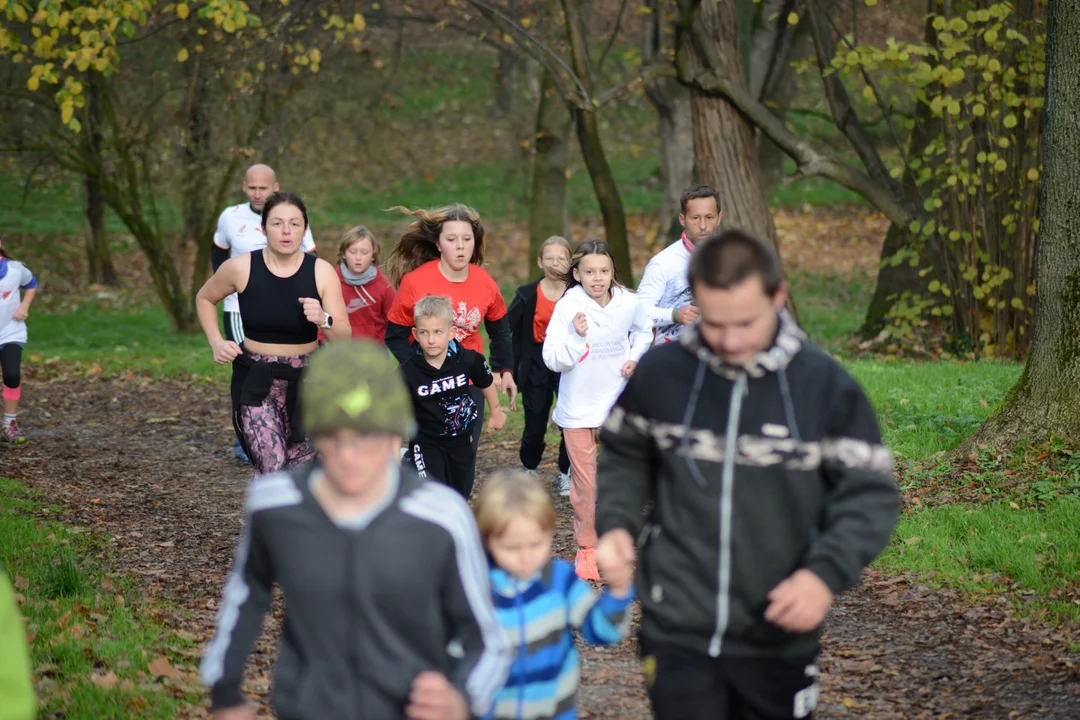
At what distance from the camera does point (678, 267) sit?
26.9ft

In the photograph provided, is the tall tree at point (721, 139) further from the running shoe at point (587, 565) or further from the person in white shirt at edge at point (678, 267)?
the running shoe at point (587, 565)

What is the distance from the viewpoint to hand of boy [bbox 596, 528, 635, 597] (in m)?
3.36

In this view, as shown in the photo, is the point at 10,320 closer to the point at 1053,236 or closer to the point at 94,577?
the point at 94,577

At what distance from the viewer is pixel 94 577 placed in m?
7.49

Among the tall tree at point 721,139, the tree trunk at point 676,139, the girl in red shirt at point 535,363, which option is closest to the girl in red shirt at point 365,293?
the girl in red shirt at point 535,363

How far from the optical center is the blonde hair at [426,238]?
8008 mm

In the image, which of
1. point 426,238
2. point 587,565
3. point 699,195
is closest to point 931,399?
point 699,195

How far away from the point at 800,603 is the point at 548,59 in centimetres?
1574

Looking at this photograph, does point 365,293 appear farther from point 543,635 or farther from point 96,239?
point 96,239

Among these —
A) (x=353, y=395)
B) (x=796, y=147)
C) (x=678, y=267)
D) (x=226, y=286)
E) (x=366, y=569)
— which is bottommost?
(x=366, y=569)

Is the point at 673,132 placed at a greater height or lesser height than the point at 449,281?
greater

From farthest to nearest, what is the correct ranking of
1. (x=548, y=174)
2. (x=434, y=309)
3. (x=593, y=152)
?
1. (x=548, y=174)
2. (x=593, y=152)
3. (x=434, y=309)

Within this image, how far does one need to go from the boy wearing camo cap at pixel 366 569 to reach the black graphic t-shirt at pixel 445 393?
157 inches

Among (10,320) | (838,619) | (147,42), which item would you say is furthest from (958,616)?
(147,42)
